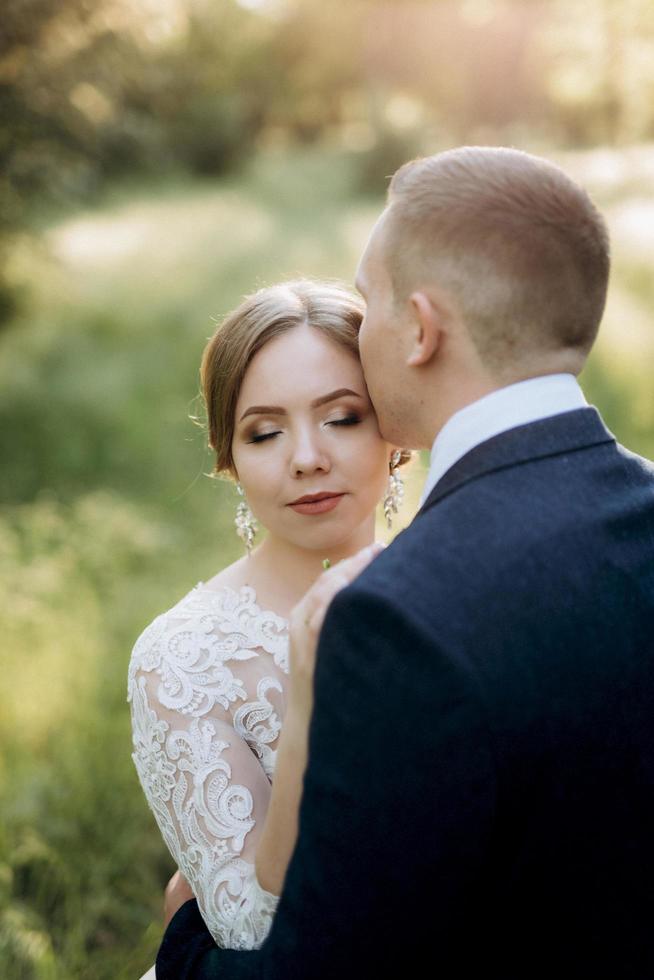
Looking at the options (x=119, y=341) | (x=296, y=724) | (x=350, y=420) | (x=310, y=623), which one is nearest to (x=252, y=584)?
(x=350, y=420)

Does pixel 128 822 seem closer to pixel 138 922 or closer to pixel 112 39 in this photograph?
pixel 138 922

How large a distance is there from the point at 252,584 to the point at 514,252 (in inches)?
51.3

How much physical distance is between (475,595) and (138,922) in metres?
3.35

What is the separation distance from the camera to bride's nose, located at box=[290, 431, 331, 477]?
2.46 metres

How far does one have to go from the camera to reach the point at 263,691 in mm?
2541

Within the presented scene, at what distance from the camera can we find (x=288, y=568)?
2725 millimetres

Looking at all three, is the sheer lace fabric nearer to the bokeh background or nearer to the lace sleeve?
the lace sleeve


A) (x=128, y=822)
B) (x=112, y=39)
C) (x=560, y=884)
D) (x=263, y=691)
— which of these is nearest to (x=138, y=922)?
(x=128, y=822)

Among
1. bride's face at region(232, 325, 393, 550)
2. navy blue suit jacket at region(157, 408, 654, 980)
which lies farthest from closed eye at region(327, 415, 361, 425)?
navy blue suit jacket at region(157, 408, 654, 980)

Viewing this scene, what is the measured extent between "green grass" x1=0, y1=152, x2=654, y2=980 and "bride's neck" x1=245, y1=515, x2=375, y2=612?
3.49 ft

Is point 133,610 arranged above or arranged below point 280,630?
above

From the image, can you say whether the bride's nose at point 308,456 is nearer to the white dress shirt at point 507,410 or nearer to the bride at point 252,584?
the bride at point 252,584

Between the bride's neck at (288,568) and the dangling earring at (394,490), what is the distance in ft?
0.66

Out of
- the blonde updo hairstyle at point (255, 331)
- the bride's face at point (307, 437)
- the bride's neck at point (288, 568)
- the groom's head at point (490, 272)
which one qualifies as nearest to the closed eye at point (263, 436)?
the bride's face at point (307, 437)
